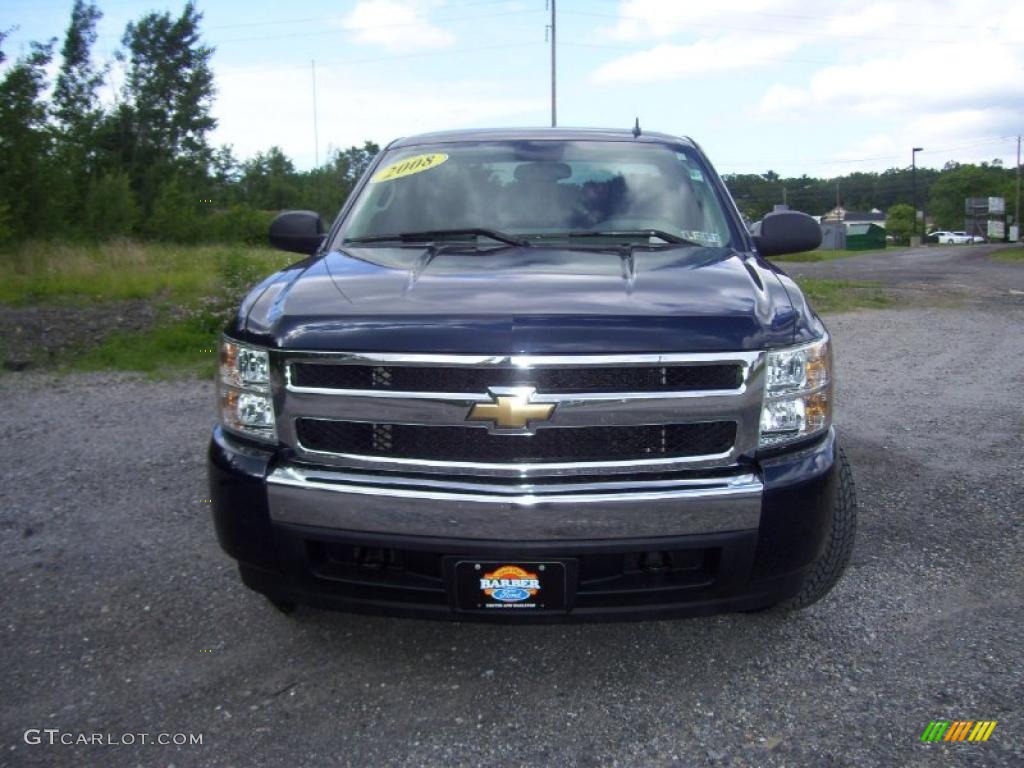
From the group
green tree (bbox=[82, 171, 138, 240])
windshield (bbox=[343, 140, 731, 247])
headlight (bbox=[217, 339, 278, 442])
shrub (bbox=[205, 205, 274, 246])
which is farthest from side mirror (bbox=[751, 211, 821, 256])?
shrub (bbox=[205, 205, 274, 246])

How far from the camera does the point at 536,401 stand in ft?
7.78

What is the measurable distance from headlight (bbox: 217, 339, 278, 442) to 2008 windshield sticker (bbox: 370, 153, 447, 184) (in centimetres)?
153

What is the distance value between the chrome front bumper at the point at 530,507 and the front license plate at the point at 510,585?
3.5 inches

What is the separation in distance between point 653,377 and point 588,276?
51 cm

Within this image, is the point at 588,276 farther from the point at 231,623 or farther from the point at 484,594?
the point at 231,623

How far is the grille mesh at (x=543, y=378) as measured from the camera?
2.38m

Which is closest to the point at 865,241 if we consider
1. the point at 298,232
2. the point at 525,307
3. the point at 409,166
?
the point at 409,166

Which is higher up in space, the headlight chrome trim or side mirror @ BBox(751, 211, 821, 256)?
side mirror @ BBox(751, 211, 821, 256)

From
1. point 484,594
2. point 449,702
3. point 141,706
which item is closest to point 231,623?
point 141,706

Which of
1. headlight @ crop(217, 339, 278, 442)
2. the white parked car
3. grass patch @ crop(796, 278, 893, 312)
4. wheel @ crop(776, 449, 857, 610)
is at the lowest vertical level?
the white parked car

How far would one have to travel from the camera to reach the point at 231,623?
3.15 m

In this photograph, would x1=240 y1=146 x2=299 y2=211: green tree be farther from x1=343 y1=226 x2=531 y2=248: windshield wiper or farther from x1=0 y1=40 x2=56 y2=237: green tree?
x1=343 y1=226 x2=531 y2=248: windshield wiper

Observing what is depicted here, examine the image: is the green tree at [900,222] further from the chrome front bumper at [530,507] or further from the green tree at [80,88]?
the chrome front bumper at [530,507]

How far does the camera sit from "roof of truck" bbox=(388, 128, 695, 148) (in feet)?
13.5
